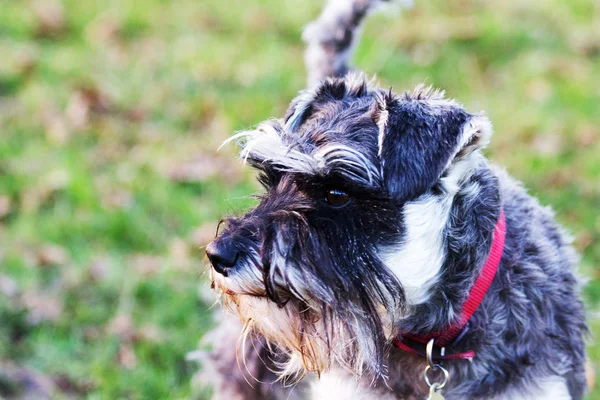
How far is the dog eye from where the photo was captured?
108 inches

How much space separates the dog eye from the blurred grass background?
771mm

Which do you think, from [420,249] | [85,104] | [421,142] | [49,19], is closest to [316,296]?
[420,249]

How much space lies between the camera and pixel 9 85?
7227 mm

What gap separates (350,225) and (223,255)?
0.49 m

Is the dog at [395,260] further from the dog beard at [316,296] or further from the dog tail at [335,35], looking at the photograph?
the dog tail at [335,35]

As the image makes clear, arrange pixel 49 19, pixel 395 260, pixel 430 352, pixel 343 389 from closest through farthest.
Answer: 1. pixel 395 260
2. pixel 430 352
3. pixel 343 389
4. pixel 49 19

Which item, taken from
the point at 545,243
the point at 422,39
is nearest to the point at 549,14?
the point at 422,39

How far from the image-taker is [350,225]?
9.04 feet

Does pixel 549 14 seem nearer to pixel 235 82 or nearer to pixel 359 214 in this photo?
pixel 235 82

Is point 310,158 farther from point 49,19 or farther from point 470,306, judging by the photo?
point 49,19

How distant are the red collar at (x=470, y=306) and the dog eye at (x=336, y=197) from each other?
70cm

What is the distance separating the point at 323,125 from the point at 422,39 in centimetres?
524

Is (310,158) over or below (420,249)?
over

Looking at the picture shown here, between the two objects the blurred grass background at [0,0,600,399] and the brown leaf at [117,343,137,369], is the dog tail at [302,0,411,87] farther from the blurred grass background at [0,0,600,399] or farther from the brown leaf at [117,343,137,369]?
the brown leaf at [117,343,137,369]
